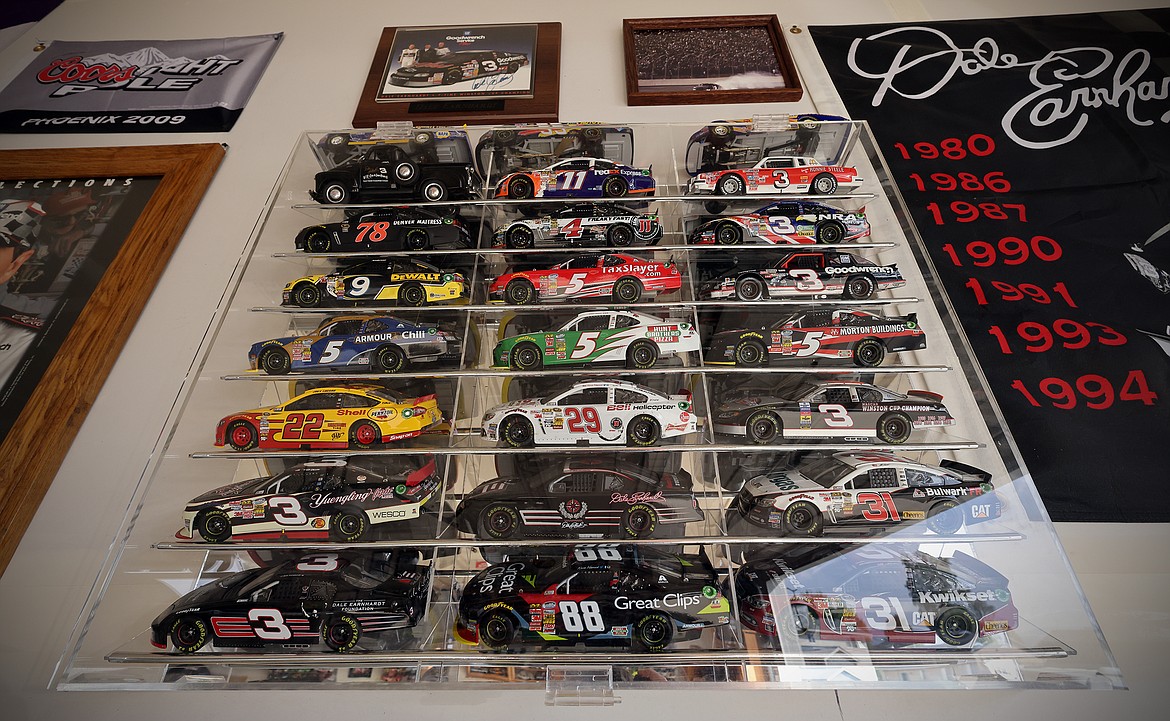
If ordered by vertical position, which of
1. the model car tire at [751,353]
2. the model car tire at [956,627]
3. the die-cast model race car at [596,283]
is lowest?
the model car tire at [956,627]

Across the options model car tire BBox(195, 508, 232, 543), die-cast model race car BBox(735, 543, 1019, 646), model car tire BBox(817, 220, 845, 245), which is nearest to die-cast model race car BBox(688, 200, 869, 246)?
model car tire BBox(817, 220, 845, 245)

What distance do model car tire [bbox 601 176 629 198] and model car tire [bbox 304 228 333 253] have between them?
1704 millimetres

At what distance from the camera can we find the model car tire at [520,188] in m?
4.48

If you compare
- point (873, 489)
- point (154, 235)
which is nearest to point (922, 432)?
point (873, 489)

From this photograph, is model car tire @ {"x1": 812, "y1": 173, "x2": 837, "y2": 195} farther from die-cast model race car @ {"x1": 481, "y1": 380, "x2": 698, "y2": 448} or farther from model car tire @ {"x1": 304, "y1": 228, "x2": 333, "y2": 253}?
model car tire @ {"x1": 304, "y1": 228, "x2": 333, "y2": 253}

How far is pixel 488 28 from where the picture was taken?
619 cm

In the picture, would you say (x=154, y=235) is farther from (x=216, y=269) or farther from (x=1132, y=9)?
(x=1132, y=9)

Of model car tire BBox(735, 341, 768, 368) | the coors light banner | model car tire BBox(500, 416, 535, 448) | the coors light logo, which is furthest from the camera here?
the coors light logo

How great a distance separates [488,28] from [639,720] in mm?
5523

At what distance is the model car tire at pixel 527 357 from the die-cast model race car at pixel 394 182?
140cm

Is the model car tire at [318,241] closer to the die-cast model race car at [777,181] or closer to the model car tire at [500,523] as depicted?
the model car tire at [500,523]

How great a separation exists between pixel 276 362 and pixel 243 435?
45cm

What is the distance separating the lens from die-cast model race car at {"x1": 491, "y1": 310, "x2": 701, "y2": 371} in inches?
145

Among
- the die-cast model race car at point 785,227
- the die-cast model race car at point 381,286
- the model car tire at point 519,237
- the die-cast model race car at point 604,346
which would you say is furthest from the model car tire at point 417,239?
the die-cast model race car at point 785,227
